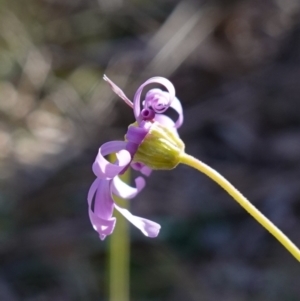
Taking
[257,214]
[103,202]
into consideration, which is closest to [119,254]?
[103,202]

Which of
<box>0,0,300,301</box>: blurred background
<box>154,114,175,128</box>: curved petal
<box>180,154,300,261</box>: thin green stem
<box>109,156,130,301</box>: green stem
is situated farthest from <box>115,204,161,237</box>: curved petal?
<box>0,0,300,301</box>: blurred background

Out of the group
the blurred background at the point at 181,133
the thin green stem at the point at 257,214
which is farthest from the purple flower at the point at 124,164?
the blurred background at the point at 181,133

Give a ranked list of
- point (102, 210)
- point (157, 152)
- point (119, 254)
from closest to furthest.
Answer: point (102, 210)
point (157, 152)
point (119, 254)

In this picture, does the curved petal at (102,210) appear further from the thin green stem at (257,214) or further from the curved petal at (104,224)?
the thin green stem at (257,214)

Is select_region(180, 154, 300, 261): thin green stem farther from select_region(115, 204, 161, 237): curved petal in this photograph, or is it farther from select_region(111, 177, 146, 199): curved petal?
select_region(111, 177, 146, 199): curved petal

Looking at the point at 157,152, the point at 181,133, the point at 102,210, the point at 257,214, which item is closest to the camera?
the point at 257,214

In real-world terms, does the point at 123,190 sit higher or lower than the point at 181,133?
lower

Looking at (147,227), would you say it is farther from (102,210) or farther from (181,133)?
(181,133)
